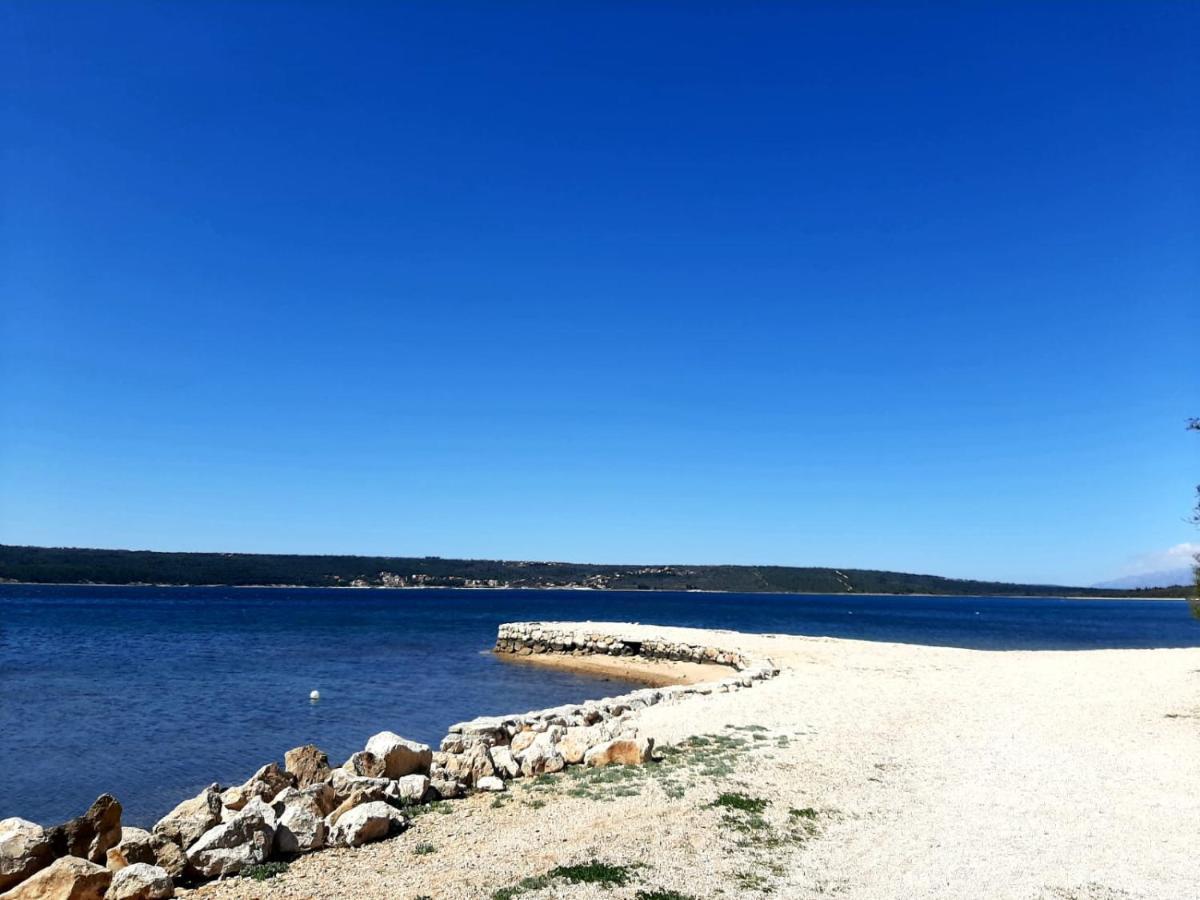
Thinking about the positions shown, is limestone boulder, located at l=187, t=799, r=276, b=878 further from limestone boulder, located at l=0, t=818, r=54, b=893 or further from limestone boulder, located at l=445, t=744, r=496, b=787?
limestone boulder, located at l=445, t=744, r=496, b=787

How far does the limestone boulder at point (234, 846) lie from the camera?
7.98 meters

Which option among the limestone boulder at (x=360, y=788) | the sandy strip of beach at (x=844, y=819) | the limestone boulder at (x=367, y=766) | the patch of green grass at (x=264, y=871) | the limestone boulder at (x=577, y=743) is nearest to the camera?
the sandy strip of beach at (x=844, y=819)

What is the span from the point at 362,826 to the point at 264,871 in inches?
44.6

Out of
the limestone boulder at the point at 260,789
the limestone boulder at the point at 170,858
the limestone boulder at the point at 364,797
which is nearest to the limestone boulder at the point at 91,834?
the limestone boulder at the point at 170,858


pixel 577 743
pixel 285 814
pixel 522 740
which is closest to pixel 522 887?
pixel 285 814

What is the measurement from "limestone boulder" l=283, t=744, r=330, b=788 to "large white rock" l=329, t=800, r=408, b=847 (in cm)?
171

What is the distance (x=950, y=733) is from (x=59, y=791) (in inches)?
668

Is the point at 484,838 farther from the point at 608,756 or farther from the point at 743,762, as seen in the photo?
the point at 743,762

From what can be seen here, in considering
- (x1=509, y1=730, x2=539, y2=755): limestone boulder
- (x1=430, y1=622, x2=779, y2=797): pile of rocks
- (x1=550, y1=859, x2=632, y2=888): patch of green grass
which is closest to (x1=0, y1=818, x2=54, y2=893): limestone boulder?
(x1=430, y1=622, x2=779, y2=797): pile of rocks

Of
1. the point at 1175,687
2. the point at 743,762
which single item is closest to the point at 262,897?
the point at 743,762

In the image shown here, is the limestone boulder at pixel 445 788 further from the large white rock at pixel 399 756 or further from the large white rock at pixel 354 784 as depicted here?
the large white rock at pixel 354 784

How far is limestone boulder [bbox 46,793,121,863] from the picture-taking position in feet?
26.8

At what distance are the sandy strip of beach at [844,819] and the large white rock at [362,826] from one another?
0.25m

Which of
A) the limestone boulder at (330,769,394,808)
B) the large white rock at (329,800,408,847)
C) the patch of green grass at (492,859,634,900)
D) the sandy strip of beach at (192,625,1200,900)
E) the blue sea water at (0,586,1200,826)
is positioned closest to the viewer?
the patch of green grass at (492,859,634,900)
